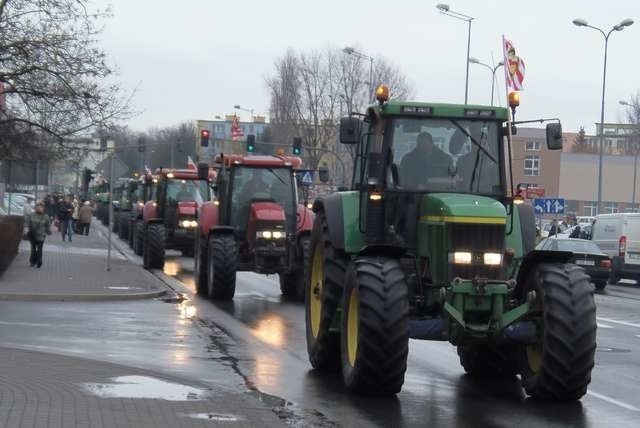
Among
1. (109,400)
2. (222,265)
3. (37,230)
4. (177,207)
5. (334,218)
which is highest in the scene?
(334,218)

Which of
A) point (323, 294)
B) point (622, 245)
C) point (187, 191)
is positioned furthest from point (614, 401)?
point (187, 191)

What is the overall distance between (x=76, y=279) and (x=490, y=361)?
15020mm

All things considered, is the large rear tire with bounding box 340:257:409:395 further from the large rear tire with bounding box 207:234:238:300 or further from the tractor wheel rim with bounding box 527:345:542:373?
the large rear tire with bounding box 207:234:238:300

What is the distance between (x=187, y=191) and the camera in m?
36.3

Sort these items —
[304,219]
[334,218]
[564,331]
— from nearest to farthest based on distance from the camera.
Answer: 1. [564,331]
2. [334,218]
3. [304,219]

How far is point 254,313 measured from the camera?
67.3ft

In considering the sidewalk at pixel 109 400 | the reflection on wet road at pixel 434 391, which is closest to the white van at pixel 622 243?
the reflection on wet road at pixel 434 391

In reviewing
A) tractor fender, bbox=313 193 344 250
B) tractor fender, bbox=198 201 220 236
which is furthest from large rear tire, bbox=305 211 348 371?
tractor fender, bbox=198 201 220 236

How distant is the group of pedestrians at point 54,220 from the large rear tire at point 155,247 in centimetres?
265

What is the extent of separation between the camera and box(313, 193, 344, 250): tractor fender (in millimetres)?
12695

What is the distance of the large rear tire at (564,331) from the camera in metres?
10.9

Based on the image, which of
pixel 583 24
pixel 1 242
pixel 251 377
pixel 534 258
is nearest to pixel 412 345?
pixel 251 377

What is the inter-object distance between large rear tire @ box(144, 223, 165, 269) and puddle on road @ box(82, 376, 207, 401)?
2009cm

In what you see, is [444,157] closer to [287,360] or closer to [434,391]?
[434,391]
